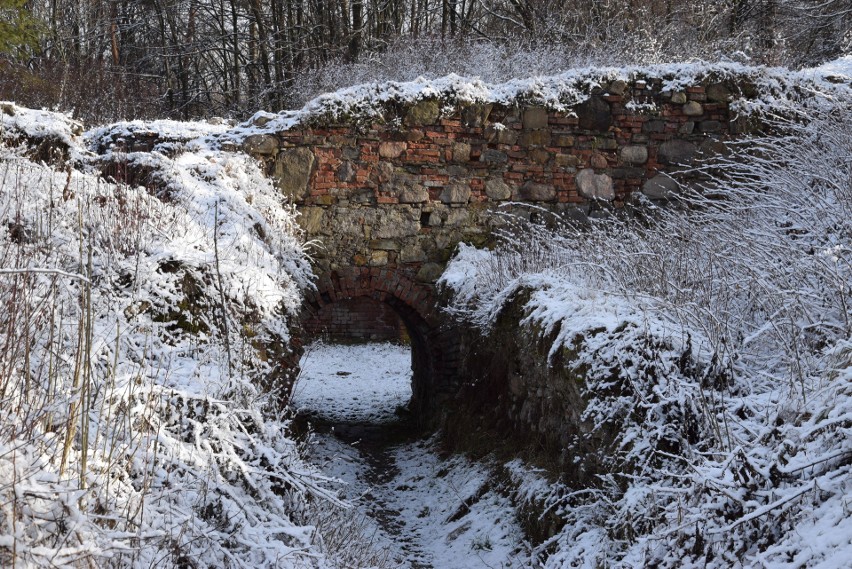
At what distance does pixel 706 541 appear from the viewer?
2.83 metres

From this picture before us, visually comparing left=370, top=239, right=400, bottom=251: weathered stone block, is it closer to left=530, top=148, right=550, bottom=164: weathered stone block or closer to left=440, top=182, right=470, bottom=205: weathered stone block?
left=440, top=182, right=470, bottom=205: weathered stone block

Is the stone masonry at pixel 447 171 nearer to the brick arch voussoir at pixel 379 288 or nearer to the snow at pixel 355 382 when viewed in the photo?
the brick arch voussoir at pixel 379 288

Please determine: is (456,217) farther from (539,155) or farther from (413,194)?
(539,155)

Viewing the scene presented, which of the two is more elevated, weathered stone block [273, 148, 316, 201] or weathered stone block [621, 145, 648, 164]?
weathered stone block [621, 145, 648, 164]

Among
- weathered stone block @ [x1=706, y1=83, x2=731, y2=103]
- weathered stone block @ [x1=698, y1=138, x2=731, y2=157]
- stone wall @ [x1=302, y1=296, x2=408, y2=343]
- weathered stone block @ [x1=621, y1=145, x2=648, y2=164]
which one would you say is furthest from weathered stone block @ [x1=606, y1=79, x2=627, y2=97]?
stone wall @ [x1=302, y1=296, x2=408, y2=343]

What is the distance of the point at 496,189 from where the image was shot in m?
8.05

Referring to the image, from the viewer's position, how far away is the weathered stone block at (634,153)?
8.18 meters

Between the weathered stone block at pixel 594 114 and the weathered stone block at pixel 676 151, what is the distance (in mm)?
721

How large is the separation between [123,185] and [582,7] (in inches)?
432

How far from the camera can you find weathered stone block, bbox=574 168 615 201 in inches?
321

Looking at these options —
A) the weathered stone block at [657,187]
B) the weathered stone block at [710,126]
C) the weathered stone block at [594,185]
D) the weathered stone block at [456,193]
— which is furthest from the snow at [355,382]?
the weathered stone block at [710,126]

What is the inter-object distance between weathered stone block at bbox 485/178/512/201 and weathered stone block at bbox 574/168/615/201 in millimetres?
844

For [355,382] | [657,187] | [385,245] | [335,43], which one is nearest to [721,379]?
[385,245]

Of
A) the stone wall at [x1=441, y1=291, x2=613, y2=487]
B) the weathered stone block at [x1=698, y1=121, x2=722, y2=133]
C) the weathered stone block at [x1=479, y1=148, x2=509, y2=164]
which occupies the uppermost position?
the weathered stone block at [x1=698, y1=121, x2=722, y2=133]
